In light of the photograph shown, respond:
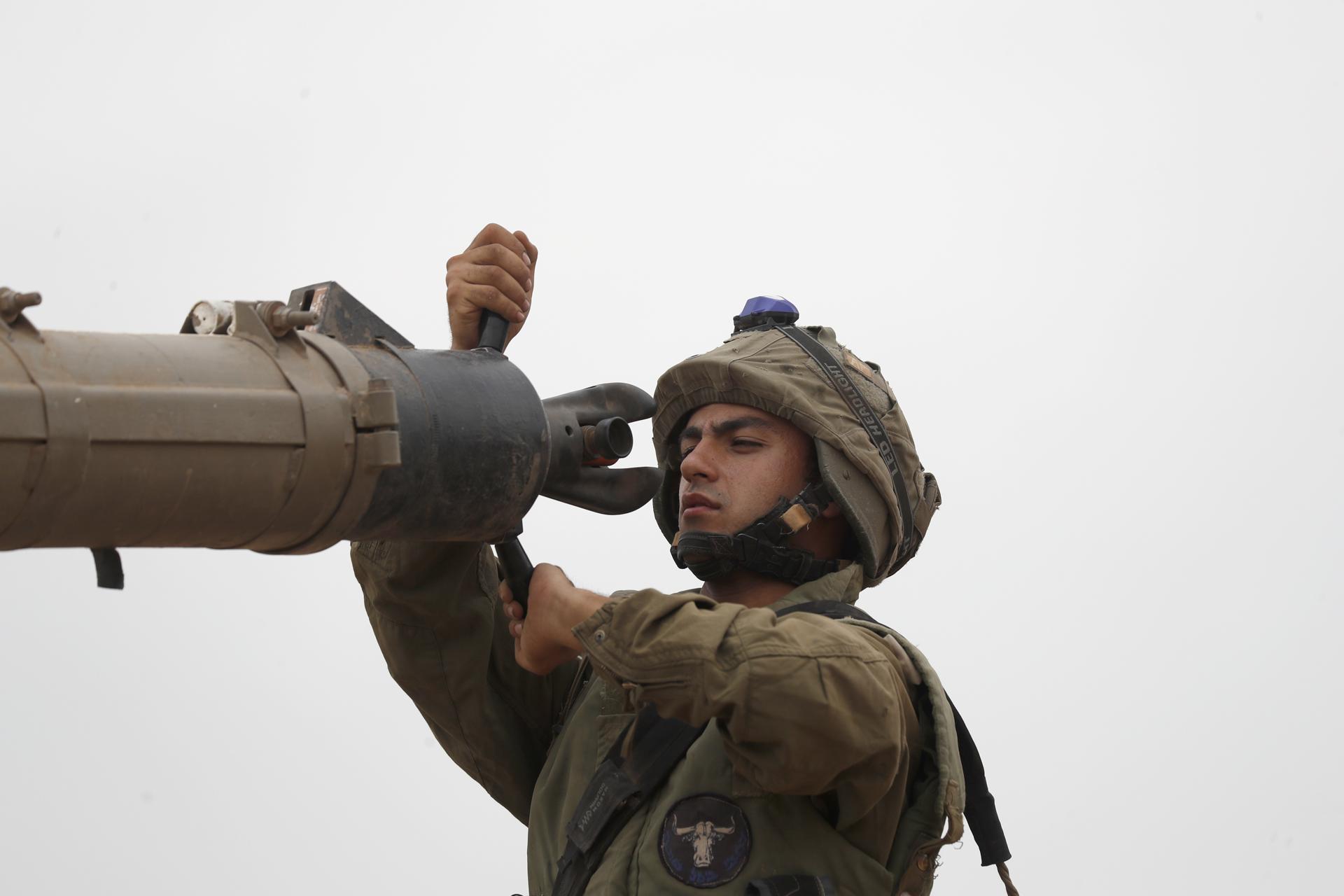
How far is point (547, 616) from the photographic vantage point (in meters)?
4.27

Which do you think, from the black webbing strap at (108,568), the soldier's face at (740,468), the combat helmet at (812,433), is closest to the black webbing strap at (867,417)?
the combat helmet at (812,433)

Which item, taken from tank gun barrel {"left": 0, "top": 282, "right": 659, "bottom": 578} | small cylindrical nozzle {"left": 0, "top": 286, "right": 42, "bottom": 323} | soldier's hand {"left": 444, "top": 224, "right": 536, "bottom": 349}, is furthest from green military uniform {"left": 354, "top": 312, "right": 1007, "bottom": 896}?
→ small cylindrical nozzle {"left": 0, "top": 286, "right": 42, "bottom": 323}

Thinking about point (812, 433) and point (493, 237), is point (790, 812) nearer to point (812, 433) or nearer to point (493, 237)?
point (812, 433)

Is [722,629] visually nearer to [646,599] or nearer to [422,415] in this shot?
[646,599]

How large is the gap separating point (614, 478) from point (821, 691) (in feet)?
2.72

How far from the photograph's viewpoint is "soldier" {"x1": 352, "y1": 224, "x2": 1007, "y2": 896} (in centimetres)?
389

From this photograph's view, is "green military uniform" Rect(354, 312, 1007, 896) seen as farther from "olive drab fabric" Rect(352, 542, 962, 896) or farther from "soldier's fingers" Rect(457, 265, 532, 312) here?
"soldier's fingers" Rect(457, 265, 532, 312)

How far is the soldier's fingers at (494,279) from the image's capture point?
4379 mm

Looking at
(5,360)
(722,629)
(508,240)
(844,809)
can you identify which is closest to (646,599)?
(722,629)

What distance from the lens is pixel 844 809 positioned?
4223 millimetres

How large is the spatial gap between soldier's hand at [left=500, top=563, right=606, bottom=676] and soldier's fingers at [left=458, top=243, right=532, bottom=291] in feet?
2.42

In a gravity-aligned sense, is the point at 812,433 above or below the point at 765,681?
above

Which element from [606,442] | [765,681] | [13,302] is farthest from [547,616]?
[13,302]

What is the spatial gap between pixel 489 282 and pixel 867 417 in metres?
1.32
